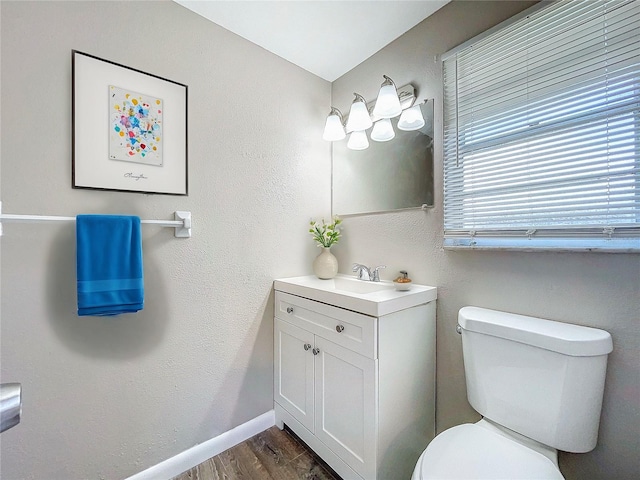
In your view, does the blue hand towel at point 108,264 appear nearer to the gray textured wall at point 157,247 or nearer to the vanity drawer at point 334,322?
the gray textured wall at point 157,247

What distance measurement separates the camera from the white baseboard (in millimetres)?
1307

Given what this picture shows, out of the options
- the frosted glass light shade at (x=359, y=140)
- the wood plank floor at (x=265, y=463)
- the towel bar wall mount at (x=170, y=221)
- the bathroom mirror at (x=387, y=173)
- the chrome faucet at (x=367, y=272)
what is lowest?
the wood plank floor at (x=265, y=463)

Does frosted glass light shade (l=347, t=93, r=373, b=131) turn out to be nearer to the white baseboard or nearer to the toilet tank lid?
the toilet tank lid

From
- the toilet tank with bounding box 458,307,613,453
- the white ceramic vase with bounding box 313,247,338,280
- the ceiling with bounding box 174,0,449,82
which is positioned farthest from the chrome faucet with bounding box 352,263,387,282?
the ceiling with bounding box 174,0,449,82

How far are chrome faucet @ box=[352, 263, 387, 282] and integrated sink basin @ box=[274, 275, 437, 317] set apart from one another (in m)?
0.03

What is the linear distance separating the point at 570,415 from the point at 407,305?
612 mm

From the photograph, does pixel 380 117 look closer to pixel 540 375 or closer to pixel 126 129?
pixel 126 129

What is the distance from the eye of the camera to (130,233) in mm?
1169

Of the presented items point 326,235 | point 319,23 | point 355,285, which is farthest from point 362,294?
point 319,23

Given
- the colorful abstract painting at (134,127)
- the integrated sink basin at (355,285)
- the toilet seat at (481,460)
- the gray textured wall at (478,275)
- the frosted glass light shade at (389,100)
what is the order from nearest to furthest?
the toilet seat at (481,460) → the gray textured wall at (478,275) → the colorful abstract painting at (134,127) → the frosted glass light shade at (389,100) → the integrated sink basin at (355,285)

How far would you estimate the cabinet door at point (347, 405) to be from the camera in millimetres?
1147

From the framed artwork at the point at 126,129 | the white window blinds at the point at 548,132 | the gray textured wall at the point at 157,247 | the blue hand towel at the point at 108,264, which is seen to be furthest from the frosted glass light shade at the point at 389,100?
the blue hand towel at the point at 108,264

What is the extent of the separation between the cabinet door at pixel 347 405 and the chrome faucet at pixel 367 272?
0.47 metres

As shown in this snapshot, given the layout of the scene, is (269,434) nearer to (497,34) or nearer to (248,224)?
(248,224)
